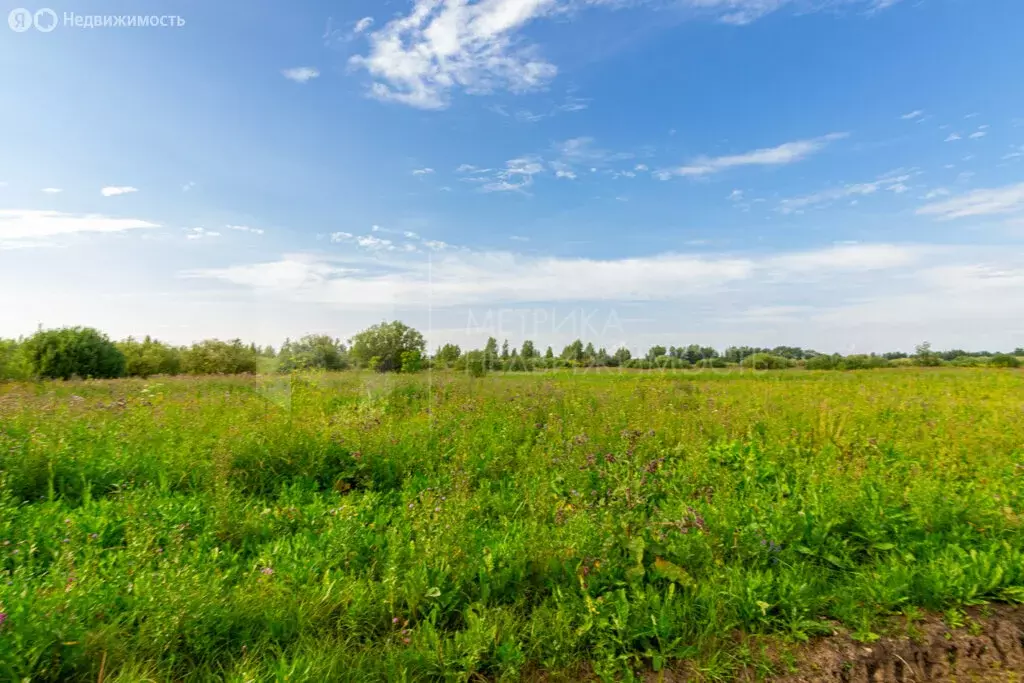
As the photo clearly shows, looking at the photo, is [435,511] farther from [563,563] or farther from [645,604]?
[645,604]

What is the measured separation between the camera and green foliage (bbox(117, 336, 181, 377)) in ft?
105

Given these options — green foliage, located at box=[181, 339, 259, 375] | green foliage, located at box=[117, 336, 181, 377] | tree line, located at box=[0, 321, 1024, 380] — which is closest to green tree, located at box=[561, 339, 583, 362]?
tree line, located at box=[0, 321, 1024, 380]

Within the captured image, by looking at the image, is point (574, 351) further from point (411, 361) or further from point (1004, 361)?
point (1004, 361)

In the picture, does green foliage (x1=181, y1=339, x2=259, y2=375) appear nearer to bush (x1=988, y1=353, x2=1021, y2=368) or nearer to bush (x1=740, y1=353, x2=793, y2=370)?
bush (x1=740, y1=353, x2=793, y2=370)

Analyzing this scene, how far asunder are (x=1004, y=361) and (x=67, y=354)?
40.6m

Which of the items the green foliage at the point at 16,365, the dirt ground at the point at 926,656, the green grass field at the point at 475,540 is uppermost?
the green foliage at the point at 16,365

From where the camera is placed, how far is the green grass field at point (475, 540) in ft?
8.55

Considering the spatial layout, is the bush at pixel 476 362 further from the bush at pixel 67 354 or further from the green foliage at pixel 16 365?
the green foliage at pixel 16 365

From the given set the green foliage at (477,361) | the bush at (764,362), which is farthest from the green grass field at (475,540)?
the bush at (764,362)

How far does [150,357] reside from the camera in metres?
32.5

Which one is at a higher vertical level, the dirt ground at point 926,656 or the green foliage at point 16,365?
the green foliage at point 16,365

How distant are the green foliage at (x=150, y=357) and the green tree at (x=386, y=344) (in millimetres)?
23392

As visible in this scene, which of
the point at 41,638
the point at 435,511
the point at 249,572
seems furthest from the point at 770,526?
the point at 41,638

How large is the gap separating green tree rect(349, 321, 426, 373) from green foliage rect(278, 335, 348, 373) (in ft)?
5.59
